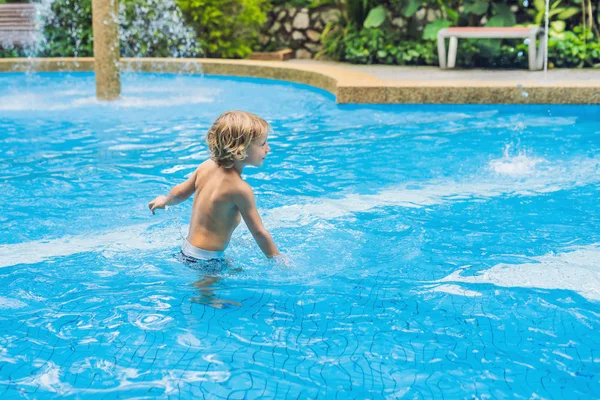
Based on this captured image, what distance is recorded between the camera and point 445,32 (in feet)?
37.9

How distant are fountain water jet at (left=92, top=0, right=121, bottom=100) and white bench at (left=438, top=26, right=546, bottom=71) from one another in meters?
4.74

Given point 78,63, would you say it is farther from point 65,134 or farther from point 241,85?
point 65,134

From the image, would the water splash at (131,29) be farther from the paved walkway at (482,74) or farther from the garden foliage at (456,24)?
the paved walkway at (482,74)

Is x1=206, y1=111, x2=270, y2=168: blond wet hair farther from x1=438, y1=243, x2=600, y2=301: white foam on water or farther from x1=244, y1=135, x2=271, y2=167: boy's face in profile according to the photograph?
x1=438, y1=243, x2=600, y2=301: white foam on water

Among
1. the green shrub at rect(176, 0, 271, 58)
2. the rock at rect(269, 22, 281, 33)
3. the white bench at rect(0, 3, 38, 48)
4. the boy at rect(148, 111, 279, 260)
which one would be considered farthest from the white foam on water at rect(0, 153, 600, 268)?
the white bench at rect(0, 3, 38, 48)

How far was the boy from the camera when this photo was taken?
3549 mm

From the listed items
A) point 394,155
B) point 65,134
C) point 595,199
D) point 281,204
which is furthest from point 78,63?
point 595,199

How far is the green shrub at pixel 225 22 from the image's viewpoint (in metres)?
13.4


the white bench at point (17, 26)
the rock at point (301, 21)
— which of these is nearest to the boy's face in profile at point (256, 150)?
the rock at point (301, 21)

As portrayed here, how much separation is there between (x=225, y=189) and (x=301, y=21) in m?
11.4

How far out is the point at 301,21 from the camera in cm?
1461

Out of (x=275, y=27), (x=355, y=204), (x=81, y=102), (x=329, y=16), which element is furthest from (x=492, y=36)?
(x=355, y=204)

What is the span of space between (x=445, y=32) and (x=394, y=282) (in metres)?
8.07

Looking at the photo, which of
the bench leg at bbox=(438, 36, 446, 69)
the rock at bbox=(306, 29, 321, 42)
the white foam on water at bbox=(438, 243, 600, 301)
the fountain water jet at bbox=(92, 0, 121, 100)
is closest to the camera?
the white foam on water at bbox=(438, 243, 600, 301)
